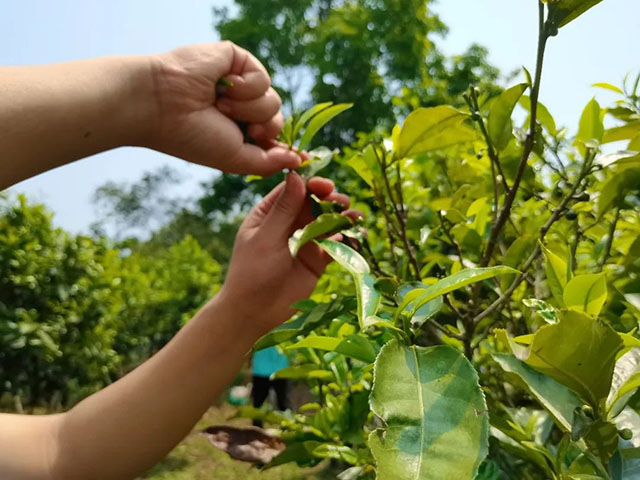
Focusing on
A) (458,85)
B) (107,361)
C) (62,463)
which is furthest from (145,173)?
(62,463)

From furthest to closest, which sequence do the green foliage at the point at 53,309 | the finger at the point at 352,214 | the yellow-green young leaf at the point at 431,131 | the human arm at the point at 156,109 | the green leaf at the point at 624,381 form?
the green foliage at the point at 53,309 < the human arm at the point at 156,109 < the finger at the point at 352,214 < the yellow-green young leaf at the point at 431,131 < the green leaf at the point at 624,381

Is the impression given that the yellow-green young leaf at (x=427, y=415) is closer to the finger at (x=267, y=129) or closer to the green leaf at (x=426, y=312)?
the green leaf at (x=426, y=312)

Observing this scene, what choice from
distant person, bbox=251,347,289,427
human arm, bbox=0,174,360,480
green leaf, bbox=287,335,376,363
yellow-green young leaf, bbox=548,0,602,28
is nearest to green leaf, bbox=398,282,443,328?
green leaf, bbox=287,335,376,363

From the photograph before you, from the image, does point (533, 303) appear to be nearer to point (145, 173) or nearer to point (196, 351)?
point (196, 351)

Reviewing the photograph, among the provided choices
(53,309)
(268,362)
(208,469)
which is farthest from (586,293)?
(53,309)

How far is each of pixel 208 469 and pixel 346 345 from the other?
4.59m

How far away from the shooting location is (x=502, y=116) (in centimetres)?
85

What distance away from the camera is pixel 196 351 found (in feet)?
4.50

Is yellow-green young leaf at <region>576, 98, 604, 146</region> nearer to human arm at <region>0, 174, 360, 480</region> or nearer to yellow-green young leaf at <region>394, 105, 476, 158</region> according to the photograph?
yellow-green young leaf at <region>394, 105, 476, 158</region>

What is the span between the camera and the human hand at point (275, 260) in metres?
1.19

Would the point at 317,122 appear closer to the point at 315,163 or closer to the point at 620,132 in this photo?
the point at 315,163

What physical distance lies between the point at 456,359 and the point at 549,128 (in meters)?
0.68

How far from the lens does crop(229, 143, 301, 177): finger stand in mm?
1188

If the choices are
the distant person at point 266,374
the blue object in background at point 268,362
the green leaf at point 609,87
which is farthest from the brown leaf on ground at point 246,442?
the blue object in background at point 268,362
